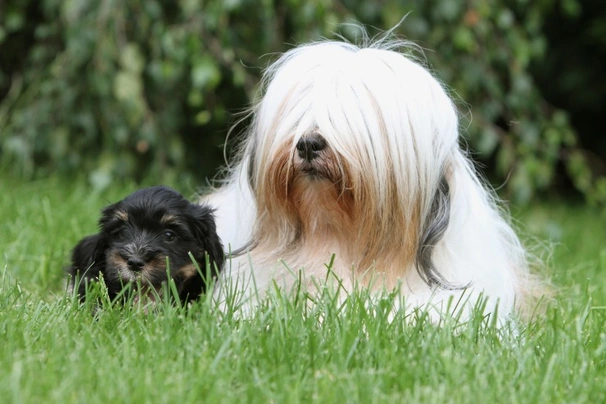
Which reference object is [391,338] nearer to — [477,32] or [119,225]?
[119,225]

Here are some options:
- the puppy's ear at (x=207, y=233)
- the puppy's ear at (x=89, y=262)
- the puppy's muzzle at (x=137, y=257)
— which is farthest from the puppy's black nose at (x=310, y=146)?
the puppy's ear at (x=89, y=262)

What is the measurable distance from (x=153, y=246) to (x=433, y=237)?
95 cm

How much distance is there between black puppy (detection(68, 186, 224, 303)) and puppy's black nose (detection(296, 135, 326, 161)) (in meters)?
0.41

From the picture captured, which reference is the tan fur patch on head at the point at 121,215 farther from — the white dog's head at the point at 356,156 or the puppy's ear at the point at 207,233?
the white dog's head at the point at 356,156

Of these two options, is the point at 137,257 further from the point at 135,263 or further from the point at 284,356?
the point at 284,356

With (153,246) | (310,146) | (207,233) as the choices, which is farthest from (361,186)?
(153,246)

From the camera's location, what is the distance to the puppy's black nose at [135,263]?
2984 millimetres

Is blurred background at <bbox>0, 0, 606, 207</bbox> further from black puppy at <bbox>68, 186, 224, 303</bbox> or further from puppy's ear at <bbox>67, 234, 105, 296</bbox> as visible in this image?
black puppy at <bbox>68, 186, 224, 303</bbox>

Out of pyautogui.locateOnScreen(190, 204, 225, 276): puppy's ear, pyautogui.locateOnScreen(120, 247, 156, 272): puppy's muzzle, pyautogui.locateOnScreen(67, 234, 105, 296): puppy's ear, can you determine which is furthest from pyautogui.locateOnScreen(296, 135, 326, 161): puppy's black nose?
pyautogui.locateOnScreen(67, 234, 105, 296): puppy's ear

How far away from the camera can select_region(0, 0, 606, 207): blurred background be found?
5473 mm

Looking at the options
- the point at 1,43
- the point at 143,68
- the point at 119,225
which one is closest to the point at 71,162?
the point at 143,68

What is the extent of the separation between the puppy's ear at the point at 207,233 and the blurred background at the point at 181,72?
6.77 ft

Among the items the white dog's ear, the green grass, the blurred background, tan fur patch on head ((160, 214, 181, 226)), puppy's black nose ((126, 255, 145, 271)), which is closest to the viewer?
the green grass

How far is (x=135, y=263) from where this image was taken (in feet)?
9.81
